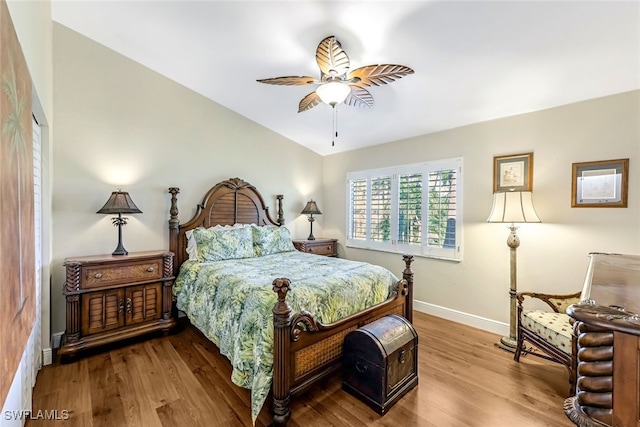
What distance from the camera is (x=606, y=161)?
2.58 m

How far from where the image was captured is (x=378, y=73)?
2.17 m

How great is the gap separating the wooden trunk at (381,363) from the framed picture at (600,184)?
7.04ft

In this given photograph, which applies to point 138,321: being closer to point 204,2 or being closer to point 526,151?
point 204,2

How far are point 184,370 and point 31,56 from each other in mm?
2513

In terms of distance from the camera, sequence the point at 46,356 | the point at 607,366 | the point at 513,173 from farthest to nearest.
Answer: the point at 513,173
the point at 46,356
the point at 607,366

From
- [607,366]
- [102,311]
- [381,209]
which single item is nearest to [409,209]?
[381,209]

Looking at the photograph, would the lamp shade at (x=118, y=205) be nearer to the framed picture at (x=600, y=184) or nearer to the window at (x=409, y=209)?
the window at (x=409, y=209)

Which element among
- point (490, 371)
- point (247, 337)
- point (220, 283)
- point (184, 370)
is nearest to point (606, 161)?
point (490, 371)

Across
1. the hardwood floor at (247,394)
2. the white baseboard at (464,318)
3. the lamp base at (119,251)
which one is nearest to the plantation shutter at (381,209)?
the white baseboard at (464,318)

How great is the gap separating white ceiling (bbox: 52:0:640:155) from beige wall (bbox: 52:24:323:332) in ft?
0.89

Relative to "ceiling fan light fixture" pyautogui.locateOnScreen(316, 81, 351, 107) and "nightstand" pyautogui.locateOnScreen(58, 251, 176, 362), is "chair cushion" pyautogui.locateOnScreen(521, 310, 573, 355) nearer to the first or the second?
"ceiling fan light fixture" pyautogui.locateOnScreen(316, 81, 351, 107)

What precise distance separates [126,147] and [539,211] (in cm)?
460

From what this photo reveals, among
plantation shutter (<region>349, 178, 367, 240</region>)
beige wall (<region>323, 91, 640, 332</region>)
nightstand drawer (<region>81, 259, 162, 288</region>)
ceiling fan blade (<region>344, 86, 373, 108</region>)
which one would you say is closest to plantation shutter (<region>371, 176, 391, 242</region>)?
plantation shutter (<region>349, 178, 367, 240</region>)

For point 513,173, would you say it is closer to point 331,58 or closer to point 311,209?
point 331,58
